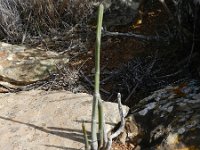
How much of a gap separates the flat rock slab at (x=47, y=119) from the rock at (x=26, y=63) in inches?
12.4

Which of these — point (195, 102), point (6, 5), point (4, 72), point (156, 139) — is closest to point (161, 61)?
point (195, 102)

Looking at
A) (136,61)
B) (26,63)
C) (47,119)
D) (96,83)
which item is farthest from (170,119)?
(26,63)

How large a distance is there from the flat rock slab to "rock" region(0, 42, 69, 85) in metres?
0.32

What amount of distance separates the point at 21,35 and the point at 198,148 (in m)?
1.83

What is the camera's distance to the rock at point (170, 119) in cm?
196

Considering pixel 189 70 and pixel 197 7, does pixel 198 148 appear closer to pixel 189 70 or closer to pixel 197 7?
pixel 189 70

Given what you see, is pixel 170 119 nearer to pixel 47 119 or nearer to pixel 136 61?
pixel 47 119

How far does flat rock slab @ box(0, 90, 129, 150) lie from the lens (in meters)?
2.14

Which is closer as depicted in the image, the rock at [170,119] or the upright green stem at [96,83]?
the upright green stem at [96,83]

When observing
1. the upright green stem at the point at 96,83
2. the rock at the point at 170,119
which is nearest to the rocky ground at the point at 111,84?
the rock at the point at 170,119

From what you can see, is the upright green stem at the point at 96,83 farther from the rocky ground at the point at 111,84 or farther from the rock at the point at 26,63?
the rock at the point at 26,63

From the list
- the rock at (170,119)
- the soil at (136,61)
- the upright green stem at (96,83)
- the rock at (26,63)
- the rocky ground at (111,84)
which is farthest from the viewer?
the rock at (26,63)

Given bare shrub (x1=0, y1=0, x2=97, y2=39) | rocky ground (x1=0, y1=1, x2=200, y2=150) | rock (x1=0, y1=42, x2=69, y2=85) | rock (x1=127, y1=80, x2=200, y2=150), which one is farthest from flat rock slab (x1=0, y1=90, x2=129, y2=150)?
bare shrub (x1=0, y1=0, x2=97, y2=39)

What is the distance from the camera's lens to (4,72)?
292 cm
